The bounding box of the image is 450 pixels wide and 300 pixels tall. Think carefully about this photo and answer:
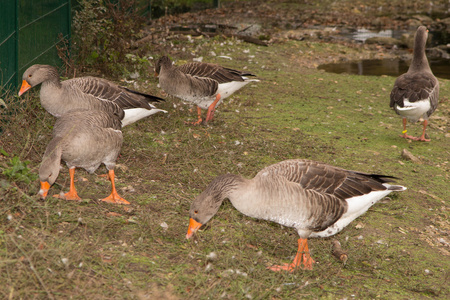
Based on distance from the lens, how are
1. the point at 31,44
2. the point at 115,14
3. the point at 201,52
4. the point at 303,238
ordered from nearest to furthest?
the point at 303,238, the point at 31,44, the point at 115,14, the point at 201,52

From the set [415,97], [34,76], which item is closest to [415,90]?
[415,97]

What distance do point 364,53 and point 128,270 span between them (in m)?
14.0

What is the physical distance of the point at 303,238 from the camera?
4.78 meters

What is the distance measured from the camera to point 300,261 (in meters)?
4.79

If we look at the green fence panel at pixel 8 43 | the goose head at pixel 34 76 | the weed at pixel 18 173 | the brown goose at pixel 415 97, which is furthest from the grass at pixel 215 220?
the brown goose at pixel 415 97

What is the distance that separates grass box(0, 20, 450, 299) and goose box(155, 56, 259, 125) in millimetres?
400

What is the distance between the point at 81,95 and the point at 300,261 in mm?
3696

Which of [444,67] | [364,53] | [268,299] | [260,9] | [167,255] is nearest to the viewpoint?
[268,299]

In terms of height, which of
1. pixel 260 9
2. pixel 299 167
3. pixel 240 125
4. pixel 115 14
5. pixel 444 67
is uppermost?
pixel 299 167

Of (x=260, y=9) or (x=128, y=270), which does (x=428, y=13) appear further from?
(x=128, y=270)

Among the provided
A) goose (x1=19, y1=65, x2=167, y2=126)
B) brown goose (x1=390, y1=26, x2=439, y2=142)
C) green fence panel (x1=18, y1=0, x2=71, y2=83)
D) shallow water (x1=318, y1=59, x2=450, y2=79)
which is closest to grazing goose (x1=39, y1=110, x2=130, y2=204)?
Result: goose (x1=19, y1=65, x2=167, y2=126)

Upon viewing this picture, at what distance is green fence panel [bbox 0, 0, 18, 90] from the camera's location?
6.48 metres

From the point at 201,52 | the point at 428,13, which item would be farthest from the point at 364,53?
the point at 428,13

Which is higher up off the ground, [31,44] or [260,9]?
[31,44]
